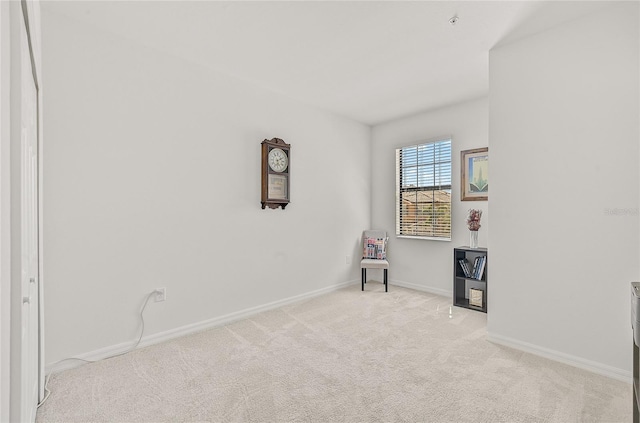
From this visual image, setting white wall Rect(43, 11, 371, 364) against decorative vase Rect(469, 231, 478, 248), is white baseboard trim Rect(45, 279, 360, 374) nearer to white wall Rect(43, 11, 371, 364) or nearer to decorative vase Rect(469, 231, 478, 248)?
white wall Rect(43, 11, 371, 364)

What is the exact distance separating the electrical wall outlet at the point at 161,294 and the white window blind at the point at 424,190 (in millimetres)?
3342

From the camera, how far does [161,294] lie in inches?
112

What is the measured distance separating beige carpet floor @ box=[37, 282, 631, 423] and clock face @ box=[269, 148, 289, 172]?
180 centimetres

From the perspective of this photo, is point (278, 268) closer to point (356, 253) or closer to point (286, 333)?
point (286, 333)

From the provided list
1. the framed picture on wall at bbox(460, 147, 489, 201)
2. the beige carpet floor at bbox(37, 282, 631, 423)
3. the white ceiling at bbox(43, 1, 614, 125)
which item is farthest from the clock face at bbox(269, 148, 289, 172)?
the framed picture on wall at bbox(460, 147, 489, 201)

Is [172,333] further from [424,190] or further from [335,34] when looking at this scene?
[424,190]

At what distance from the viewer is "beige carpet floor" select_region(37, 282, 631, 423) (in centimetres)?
184

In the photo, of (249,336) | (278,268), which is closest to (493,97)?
(278,268)

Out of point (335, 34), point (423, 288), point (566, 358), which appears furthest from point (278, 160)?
point (566, 358)

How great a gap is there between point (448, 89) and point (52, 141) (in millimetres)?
3862

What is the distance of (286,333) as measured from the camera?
3002 mm

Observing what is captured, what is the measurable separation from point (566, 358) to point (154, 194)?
3662mm

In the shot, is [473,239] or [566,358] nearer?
[566,358]

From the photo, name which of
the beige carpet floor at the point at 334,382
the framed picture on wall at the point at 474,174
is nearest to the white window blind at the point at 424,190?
the framed picture on wall at the point at 474,174
